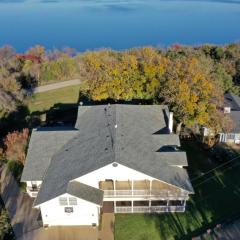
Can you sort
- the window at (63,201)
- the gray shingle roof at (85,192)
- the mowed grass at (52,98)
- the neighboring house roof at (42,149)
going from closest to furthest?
the window at (63,201), the gray shingle roof at (85,192), the neighboring house roof at (42,149), the mowed grass at (52,98)

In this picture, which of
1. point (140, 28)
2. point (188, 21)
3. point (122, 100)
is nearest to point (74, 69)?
point (122, 100)

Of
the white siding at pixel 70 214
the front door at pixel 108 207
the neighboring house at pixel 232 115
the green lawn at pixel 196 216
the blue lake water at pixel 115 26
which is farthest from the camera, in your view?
the blue lake water at pixel 115 26

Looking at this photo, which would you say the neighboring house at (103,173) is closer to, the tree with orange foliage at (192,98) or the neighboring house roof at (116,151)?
the neighboring house roof at (116,151)

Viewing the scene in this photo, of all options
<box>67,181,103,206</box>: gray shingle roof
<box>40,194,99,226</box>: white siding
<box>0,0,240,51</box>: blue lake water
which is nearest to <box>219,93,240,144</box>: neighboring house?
<box>67,181,103,206</box>: gray shingle roof

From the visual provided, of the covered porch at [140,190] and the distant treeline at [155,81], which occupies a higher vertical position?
the distant treeline at [155,81]

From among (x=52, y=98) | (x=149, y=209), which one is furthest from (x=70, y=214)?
(x=52, y=98)

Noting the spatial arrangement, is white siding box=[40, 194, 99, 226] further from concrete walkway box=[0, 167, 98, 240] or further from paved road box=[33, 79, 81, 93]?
paved road box=[33, 79, 81, 93]

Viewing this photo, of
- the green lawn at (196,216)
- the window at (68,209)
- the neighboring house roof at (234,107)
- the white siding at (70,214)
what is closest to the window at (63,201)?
the white siding at (70,214)
